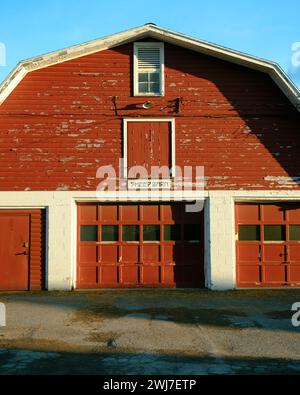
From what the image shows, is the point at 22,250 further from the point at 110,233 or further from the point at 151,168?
the point at 151,168

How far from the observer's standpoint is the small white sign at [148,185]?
41.5ft

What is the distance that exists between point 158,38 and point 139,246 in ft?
17.3

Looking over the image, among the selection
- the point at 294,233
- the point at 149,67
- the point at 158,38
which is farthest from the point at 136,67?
the point at 294,233

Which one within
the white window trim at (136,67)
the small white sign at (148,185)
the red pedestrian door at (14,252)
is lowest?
the red pedestrian door at (14,252)

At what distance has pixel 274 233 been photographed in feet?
42.4

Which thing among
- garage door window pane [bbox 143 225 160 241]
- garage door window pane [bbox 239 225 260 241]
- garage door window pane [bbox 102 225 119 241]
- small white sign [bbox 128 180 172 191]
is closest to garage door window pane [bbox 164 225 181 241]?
garage door window pane [bbox 143 225 160 241]

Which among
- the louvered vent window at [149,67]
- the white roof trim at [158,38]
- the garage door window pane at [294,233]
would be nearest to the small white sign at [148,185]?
the louvered vent window at [149,67]

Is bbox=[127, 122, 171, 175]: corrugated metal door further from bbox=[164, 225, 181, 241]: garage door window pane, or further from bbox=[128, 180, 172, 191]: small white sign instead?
bbox=[164, 225, 181, 241]: garage door window pane

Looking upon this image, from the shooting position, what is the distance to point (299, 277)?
12.9 meters

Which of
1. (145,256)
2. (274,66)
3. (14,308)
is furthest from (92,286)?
(274,66)

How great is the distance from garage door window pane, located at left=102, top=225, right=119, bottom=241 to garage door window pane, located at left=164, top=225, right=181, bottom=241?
4.03 ft

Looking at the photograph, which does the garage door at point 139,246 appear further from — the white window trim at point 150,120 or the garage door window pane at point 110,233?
the white window trim at point 150,120

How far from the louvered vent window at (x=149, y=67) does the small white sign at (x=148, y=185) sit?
90.3 inches

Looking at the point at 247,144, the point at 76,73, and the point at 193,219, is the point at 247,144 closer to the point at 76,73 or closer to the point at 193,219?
the point at 193,219
